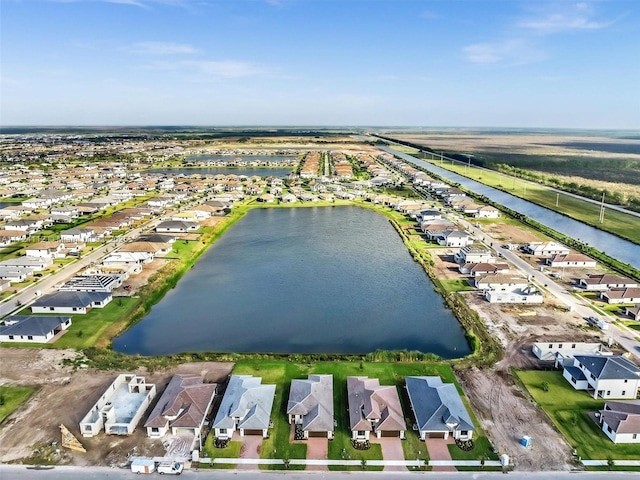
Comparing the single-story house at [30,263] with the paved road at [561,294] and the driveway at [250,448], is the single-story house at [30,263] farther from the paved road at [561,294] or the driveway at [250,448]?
the paved road at [561,294]

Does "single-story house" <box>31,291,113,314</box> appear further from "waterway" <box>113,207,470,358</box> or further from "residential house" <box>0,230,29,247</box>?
"residential house" <box>0,230,29,247</box>

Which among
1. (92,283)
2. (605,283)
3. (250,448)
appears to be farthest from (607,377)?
(92,283)

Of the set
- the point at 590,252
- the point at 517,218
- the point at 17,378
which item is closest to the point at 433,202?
the point at 517,218

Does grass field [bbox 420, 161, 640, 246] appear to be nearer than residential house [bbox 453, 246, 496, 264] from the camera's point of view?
No

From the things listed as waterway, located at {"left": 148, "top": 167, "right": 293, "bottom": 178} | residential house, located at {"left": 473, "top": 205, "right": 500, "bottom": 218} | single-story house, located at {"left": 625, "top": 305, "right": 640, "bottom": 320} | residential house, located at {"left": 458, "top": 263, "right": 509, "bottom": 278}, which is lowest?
single-story house, located at {"left": 625, "top": 305, "right": 640, "bottom": 320}

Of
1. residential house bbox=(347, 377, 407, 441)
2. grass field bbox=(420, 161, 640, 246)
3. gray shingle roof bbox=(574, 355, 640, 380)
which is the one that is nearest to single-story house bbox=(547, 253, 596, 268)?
grass field bbox=(420, 161, 640, 246)

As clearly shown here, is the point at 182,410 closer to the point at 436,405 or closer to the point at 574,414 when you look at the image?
the point at 436,405
